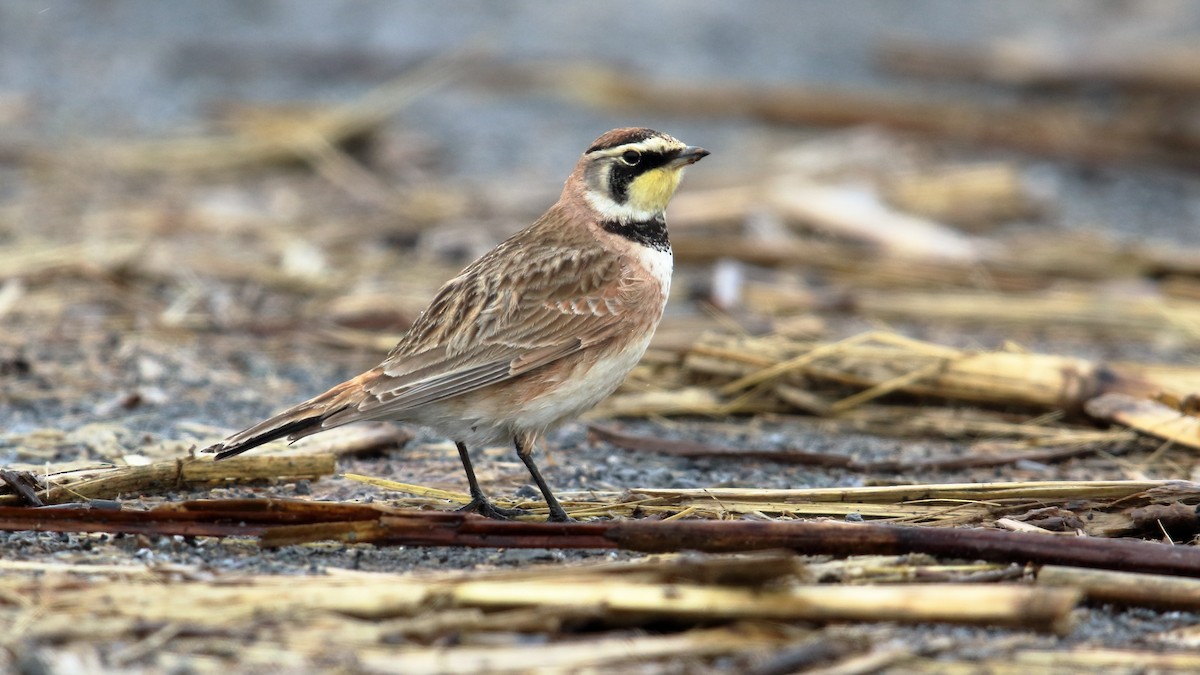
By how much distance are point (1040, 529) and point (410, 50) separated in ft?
46.0

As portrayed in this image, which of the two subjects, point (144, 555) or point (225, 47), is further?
point (225, 47)

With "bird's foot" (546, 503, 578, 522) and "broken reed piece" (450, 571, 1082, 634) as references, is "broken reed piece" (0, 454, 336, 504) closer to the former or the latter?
"bird's foot" (546, 503, 578, 522)

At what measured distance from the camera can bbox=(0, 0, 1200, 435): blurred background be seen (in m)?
9.59

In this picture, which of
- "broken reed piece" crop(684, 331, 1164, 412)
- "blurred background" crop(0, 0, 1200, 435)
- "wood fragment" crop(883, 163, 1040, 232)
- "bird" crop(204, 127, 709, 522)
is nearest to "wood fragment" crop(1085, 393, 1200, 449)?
"broken reed piece" crop(684, 331, 1164, 412)

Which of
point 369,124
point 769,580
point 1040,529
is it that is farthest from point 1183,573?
point 369,124

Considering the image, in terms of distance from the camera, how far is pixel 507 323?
6.15 m

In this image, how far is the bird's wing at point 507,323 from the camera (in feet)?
19.4

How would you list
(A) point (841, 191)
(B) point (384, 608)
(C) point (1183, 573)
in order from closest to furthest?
(B) point (384, 608) < (C) point (1183, 573) < (A) point (841, 191)

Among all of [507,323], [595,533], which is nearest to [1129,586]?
[595,533]

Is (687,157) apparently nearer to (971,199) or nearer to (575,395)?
(575,395)

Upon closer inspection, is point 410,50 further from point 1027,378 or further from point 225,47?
point 1027,378

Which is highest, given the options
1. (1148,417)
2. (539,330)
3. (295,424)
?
(539,330)

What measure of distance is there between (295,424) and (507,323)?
101 cm

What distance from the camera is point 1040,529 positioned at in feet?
18.4
